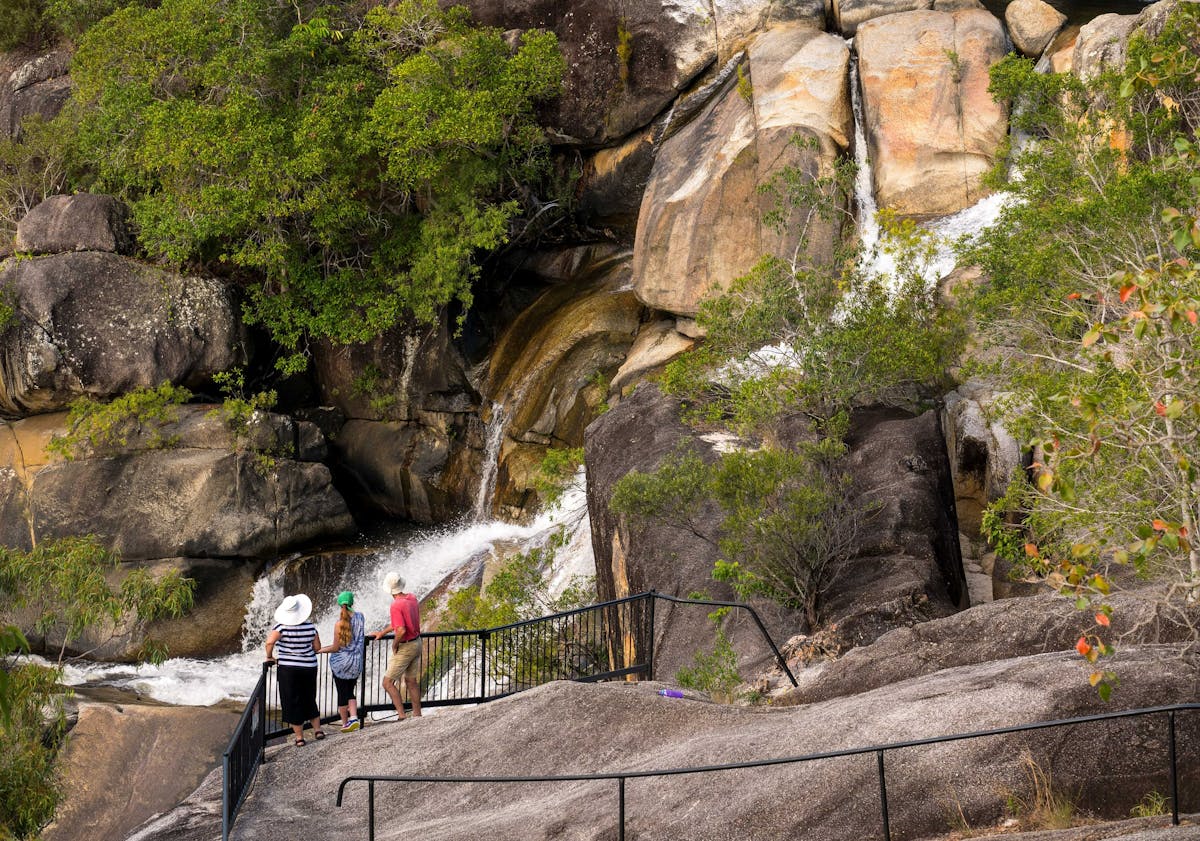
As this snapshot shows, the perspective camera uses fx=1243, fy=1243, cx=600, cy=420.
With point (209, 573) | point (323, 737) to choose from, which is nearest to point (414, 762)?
point (323, 737)

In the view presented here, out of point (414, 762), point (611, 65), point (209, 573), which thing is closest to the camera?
point (414, 762)

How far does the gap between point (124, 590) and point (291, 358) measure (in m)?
9.17

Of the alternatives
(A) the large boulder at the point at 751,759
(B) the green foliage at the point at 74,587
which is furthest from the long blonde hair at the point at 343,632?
(B) the green foliage at the point at 74,587

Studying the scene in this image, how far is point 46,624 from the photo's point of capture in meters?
16.3

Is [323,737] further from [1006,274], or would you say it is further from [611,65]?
[611,65]

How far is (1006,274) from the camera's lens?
1702cm

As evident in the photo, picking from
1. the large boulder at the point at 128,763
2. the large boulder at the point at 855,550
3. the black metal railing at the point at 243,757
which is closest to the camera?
the black metal railing at the point at 243,757

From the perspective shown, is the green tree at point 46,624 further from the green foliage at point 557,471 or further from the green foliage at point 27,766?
the green foliage at point 557,471

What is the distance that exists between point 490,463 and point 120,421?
781cm

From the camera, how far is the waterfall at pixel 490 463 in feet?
89.5

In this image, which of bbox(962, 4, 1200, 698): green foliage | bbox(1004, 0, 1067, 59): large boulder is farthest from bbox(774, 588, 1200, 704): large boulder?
bbox(1004, 0, 1067, 59): large boulder

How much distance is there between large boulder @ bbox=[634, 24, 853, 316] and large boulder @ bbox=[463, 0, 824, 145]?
1.34m

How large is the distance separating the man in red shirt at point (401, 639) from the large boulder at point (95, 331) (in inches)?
611

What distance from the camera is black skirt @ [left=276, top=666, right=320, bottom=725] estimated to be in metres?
12.5
